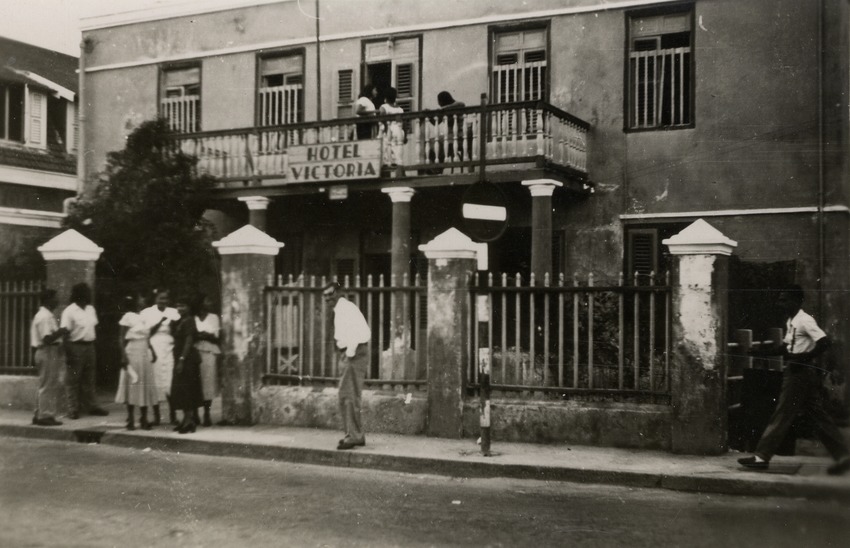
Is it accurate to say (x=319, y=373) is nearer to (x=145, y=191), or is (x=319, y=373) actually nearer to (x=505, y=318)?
(x=505, y=318)

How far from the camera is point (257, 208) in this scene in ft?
51.2

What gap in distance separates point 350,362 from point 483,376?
143 cm

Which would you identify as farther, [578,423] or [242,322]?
[242,322]

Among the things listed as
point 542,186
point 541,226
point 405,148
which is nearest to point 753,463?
point 541,226

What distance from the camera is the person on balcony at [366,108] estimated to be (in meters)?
14.6

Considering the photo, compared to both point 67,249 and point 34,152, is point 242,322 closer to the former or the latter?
point 67,249

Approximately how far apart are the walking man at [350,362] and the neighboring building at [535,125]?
3.42 metres

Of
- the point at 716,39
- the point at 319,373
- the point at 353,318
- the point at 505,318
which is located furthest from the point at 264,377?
the point at 716,39

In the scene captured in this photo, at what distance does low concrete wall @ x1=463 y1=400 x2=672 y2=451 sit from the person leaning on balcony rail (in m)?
5.53

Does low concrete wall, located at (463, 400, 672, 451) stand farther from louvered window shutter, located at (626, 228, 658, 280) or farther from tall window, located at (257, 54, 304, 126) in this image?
tall window, located at (257, 54, 304, 126)

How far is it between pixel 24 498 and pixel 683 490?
5705 millimetres

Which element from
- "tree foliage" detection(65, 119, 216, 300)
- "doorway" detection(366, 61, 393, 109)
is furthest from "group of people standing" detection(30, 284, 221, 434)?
"doorway" detection(366, 61, 393, 109)

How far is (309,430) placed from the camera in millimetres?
9406

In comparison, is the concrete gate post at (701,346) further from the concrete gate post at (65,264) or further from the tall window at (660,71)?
the concrete gate post at (65,264)
